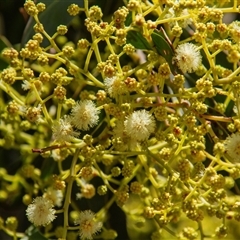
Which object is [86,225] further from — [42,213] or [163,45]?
[163,45]

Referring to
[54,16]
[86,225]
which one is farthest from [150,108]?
[54,16]

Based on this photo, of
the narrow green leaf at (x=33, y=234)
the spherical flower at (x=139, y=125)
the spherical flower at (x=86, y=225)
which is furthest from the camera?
the narrow green leaf at (x=33, y=234)

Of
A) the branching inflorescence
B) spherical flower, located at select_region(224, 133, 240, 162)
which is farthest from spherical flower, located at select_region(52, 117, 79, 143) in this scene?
spherical flower, located at select_region(224, 133, 240, 162)

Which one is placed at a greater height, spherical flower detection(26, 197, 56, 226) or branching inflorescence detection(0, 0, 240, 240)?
branching inflorescence detection(0, 0, 240, 240)

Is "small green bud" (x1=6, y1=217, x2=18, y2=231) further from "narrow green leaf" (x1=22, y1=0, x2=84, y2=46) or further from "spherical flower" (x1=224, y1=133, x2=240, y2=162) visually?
"spherical flower" (x1=224, y1=133, x2=240, y2=162)

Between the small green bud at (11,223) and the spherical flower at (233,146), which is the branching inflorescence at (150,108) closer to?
the spherical flower at (233,146)

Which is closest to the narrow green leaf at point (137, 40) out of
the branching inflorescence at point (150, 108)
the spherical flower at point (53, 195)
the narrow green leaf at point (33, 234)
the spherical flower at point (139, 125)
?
the branching inflorescence at point (150, 108)
